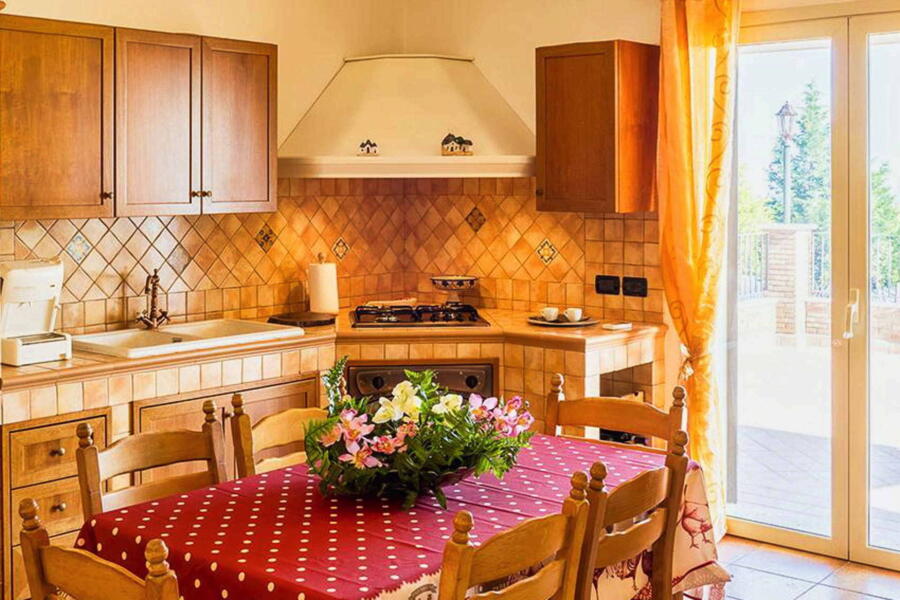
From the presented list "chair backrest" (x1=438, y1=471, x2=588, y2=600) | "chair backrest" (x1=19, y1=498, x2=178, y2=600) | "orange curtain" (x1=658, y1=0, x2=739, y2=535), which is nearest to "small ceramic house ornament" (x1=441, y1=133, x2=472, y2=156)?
"orange curtain" (x1=658, y1=0, x2=739, y2=535)

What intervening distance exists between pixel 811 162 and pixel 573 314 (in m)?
1.19

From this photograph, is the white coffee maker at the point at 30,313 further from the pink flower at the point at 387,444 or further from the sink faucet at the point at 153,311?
the pink flower at the point at 387,444

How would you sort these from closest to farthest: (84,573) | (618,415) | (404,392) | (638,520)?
1. (84,573)
2. (404,392)
3. (638,520)
4. (618,415)

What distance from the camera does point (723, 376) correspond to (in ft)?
16.7

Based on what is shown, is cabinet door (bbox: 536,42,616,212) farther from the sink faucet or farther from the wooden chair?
the wooden chair

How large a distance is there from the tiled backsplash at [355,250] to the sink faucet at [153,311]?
0.04m

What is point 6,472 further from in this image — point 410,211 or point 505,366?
point 410,211

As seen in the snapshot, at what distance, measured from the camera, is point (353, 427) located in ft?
8.87

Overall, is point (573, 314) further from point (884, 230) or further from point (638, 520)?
point (638, 520)

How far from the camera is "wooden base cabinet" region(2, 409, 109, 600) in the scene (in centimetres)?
387

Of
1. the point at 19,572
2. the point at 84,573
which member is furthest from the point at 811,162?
the point at 84,573

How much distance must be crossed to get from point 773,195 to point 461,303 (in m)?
1.61

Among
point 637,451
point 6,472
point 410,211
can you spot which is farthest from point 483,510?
point 410,211

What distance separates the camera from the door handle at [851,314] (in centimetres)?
468
